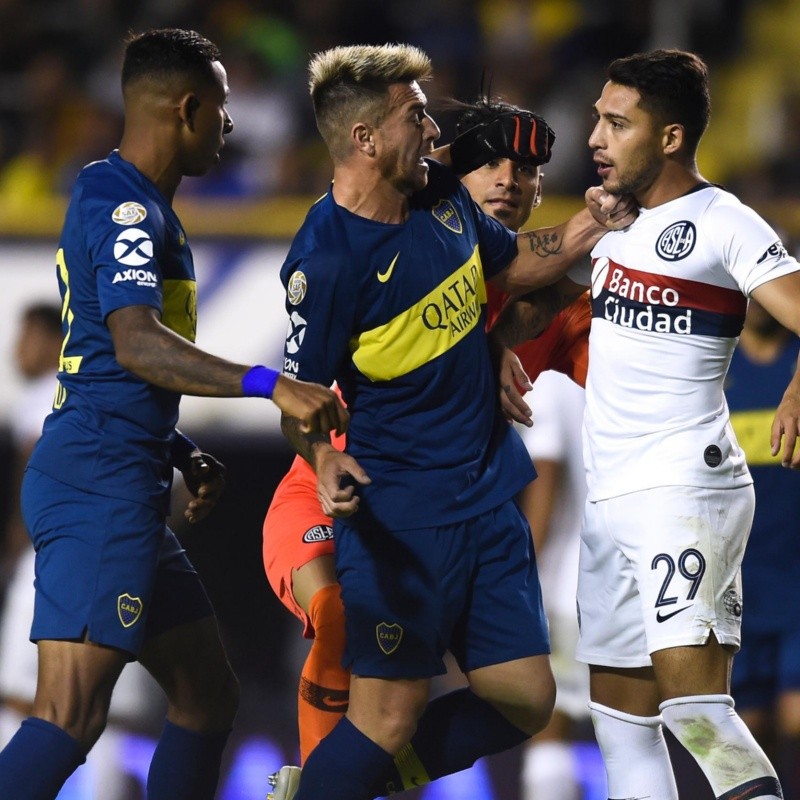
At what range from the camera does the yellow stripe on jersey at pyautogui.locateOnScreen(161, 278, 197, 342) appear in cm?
346

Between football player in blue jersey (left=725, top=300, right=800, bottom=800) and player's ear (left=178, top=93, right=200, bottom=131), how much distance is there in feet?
7.46

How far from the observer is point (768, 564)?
4.92 metres

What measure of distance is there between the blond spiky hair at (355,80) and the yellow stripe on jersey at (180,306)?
1.70 feet

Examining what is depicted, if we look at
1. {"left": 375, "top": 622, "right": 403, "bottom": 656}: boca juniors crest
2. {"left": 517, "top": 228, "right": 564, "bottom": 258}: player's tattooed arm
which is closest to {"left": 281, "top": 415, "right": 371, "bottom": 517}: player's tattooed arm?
{"left": 375, "top": 622, "right": 403, "bottom": 656}: boca juniors crest

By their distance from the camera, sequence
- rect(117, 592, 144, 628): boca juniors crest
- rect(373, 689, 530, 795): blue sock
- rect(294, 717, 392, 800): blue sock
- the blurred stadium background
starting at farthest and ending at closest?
the blurred stadium background
rect(373, 689, 530, 795): blue sock
rect(294, 717, 392, 800): blue sock
rect(117, 592, 144, 628): boca juniors crest

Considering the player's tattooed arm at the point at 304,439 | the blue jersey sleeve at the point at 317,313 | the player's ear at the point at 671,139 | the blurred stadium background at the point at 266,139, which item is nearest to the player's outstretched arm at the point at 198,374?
the player's tattooed arm at the point at 304,439

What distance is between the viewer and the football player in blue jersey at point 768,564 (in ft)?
16.1

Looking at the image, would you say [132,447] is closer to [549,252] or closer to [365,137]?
[365,137]

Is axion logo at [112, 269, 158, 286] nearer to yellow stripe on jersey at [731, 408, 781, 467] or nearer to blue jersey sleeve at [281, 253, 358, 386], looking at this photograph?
blue jersey sleeve at [281, 253, 358, 386]

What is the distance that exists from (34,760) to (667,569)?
153 centimetres

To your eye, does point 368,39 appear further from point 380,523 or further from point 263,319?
point 380,523

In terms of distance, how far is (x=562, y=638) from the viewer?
6211 millimetres

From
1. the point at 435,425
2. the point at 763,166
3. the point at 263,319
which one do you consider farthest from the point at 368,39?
the point at 435,425

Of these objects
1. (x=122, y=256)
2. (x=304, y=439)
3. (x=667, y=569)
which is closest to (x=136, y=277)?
(x=122, y=256)
